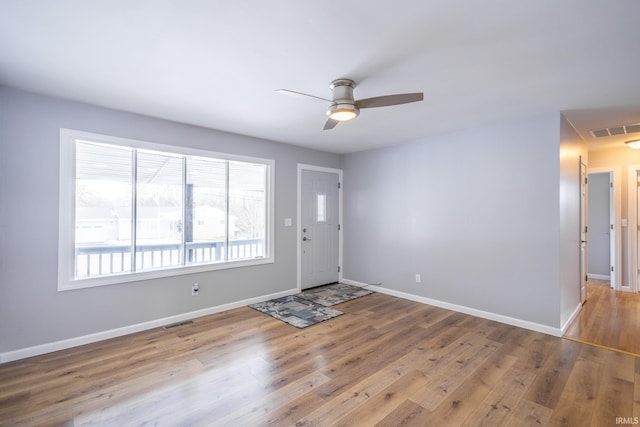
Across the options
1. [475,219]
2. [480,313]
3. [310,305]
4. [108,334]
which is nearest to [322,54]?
[475,219]

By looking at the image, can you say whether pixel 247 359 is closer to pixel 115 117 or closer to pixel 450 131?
pixel 115 117

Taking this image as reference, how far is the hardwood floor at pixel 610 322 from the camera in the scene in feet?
10.6

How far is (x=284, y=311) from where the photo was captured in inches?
167

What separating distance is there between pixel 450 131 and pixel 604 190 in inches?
185

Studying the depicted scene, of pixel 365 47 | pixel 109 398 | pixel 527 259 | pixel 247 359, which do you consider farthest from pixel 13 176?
pixel 527 259

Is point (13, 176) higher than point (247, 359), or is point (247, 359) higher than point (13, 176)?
point (13, 176)

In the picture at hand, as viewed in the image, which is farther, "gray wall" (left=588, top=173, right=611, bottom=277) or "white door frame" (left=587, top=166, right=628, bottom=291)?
"gray wall" (left=588, top=173, right=611, bottom=277)

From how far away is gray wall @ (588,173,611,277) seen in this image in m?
6.17

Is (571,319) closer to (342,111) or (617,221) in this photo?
(617,221)

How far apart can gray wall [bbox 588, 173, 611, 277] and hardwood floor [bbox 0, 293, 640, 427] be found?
442 cm

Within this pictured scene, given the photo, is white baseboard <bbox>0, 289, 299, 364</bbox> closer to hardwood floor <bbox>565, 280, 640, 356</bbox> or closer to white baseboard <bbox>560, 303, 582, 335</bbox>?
white baseboard <bbox>560, 303, 582, 335</bbox>

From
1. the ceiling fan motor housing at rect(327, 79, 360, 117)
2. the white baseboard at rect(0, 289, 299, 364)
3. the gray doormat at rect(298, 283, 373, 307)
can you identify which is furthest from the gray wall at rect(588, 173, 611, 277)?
the white baseboard at rect(0, 289, 299, 364)

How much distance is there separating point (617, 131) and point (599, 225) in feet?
10.3

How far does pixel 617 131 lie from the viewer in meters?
4.09
